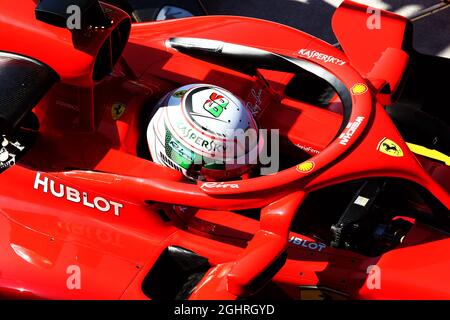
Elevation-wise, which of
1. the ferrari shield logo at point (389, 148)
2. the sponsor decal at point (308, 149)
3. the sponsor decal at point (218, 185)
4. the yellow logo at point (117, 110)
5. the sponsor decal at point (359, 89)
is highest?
the sponsor decal at point (359, 89)

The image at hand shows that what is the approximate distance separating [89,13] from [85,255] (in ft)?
3.70

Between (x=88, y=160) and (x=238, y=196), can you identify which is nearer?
(x=238, y=196)

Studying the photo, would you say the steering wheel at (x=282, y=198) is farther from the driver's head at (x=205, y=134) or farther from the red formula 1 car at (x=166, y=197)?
the driver's head at (x=205, y=134)

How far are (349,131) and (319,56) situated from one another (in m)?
0.65

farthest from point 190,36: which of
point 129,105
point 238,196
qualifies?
point 238,196

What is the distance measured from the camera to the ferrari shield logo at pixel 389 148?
345cm

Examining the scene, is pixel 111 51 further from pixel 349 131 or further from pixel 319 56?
pixel 349 131

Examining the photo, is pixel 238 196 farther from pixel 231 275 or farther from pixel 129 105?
pixel 129 105

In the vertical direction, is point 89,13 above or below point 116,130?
above

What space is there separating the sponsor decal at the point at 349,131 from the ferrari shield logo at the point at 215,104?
548 millimetres

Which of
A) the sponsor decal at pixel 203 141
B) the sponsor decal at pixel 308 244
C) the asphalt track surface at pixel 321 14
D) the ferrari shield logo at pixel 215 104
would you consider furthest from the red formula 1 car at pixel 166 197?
the asphalt track surface at pixel 321 14

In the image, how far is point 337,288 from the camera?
3611 mm

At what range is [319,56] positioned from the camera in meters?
3.98
